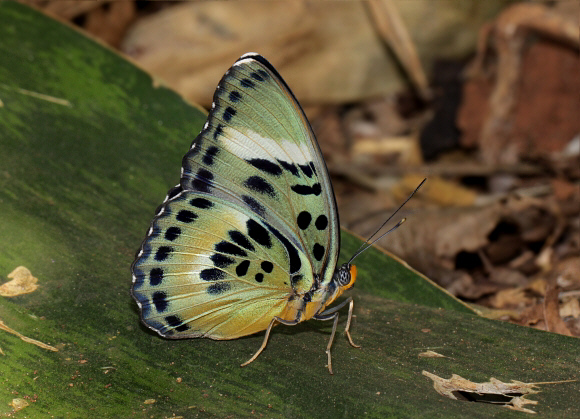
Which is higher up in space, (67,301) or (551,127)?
(551,127)

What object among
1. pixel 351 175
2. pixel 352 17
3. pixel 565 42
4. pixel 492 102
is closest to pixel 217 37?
pixel 352 17

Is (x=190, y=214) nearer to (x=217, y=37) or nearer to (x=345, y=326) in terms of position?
(x=345, y=326)

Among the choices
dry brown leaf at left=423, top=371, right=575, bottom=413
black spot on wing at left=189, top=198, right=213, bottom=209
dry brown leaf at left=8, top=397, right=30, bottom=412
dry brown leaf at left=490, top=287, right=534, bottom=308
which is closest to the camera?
dry brown leaf at left=8, top=397, right=30, bottom=412

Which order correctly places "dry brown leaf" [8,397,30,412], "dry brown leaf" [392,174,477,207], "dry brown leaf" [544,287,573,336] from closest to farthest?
"dry brown leaf" [8,397,30,412], "dry brown leaf" [544,287,573,336], "dry brown leaf" [392,174,477,207]

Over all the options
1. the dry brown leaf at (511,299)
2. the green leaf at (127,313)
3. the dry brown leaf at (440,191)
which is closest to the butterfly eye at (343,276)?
the green leaf at (127,313)

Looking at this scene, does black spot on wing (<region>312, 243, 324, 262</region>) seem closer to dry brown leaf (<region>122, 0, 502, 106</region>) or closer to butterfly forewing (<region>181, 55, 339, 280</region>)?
butterfly forewing (<region>181, 55, 339, 280</region>)

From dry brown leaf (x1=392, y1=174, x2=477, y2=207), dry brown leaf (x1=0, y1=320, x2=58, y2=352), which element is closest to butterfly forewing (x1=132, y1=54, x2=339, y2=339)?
dry brown leaf (x1=0, y1=320, x2=58, y2=352)
